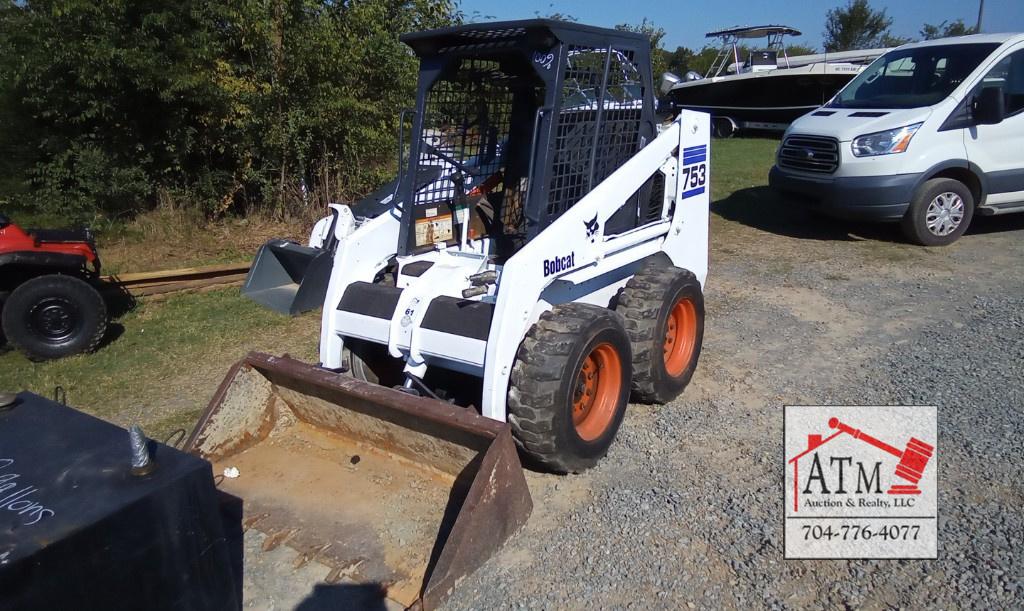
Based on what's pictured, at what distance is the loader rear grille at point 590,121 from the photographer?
4.12 metres

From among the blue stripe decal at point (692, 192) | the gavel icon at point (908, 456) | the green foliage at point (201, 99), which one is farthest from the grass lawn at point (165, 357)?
the gavel icon at point (908, 456)

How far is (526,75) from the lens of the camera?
489cm

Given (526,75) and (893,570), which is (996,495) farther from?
(526,75)

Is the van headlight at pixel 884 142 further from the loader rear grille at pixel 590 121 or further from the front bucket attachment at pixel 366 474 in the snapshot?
the front bucket attachment at pixel 366 474

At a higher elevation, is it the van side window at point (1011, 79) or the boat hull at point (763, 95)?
the boat hull at point (763, 95)

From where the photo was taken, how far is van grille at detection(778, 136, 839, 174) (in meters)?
8.36

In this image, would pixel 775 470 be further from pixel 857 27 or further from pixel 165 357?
pixel 857 27

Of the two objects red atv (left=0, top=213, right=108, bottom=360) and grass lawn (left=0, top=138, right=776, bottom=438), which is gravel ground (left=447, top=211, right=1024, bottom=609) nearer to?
grass lawn (left=0, top=138, right=776, bottom=438)

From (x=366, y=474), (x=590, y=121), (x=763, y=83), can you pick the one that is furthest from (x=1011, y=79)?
(x=763, y=83)

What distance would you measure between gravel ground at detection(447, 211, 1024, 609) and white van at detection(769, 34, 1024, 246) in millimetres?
1335

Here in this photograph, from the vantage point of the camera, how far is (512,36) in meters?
4.03

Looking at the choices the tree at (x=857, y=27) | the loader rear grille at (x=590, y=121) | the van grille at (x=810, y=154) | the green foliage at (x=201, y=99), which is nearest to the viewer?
the loader rear grille at (x=590, y=121)

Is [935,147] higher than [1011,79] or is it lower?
lower

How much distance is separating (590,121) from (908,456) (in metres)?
2.56
